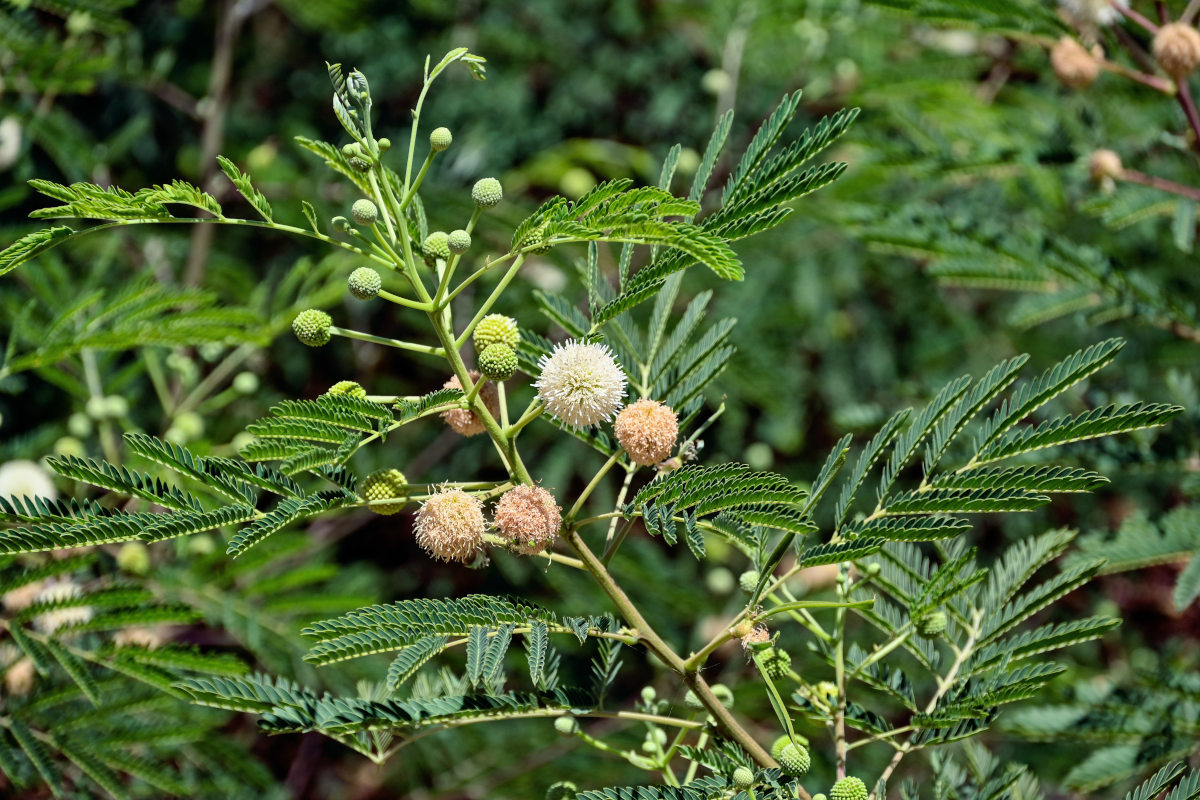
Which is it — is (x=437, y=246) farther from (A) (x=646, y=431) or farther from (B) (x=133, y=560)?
(B) (x=133, y=560)

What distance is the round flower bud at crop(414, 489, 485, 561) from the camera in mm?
1305

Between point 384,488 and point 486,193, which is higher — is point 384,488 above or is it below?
below

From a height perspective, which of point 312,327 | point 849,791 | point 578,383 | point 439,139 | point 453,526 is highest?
point 439,139

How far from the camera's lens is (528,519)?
127 cm

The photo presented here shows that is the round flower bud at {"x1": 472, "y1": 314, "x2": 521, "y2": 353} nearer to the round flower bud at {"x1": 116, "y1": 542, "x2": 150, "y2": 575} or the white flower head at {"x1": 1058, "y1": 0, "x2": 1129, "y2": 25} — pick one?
the round flower bud at {"x1": 116, "y1": 542, "x2": 150, "y2": 575}

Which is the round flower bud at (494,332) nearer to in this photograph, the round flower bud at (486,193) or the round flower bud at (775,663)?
the round flower bud at (486,193)

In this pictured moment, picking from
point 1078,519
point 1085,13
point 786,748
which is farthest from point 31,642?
point 1078,519

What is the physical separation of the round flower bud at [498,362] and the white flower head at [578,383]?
109 mm

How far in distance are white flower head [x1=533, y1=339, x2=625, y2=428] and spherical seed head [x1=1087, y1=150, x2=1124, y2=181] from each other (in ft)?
5.83

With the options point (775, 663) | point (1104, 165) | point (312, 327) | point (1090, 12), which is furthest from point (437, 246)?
point (1090, 12)

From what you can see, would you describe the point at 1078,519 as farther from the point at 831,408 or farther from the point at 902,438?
the point at 902,438

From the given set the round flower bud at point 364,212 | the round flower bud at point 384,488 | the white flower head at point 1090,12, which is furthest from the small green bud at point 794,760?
the white flower head at point 1090,12

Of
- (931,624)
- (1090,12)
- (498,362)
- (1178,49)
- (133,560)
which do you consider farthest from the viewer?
(1090,12)

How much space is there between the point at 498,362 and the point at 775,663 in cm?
61
